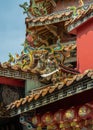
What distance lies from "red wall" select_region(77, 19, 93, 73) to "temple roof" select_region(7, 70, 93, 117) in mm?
1406

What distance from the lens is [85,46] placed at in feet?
36.8

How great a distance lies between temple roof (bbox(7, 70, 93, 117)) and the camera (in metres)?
8.80

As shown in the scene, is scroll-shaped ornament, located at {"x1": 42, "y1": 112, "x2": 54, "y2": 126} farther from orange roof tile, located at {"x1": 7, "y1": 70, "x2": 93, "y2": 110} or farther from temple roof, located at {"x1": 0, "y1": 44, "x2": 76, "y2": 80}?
temple roof, located at {"x1": 0, "y1": 44, "x2": 76, "y2": 80}

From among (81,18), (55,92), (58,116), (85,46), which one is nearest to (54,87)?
(55,92)

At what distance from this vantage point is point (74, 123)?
31.2 ft

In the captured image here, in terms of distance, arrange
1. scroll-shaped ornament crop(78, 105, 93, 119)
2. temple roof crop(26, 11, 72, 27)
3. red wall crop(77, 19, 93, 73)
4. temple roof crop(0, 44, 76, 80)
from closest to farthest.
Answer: scroll-shaped ornament crop(78, 105, 93, 119) → red wall crop(77, 19, 93, 73) → temple roof crop(0, 44, 76, 80) → temple roof crop(26, 11, 72, 27)

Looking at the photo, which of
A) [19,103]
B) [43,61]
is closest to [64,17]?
[43,61]

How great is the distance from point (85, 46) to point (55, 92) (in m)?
2.11

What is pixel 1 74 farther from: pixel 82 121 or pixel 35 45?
pixel 35 45

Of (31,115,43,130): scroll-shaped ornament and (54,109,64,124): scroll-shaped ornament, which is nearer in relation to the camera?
(54,109,64,124): scroll-shaped ornament

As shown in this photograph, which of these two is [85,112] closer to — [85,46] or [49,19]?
[85,46]

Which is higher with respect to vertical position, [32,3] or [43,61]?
[32,3]

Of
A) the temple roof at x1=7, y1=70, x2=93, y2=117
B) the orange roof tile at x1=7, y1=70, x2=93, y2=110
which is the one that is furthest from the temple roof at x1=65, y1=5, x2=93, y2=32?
the orange roof tile at x1=7, y1=70, x2=93, y2=110

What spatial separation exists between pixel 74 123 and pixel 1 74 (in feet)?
10.2
